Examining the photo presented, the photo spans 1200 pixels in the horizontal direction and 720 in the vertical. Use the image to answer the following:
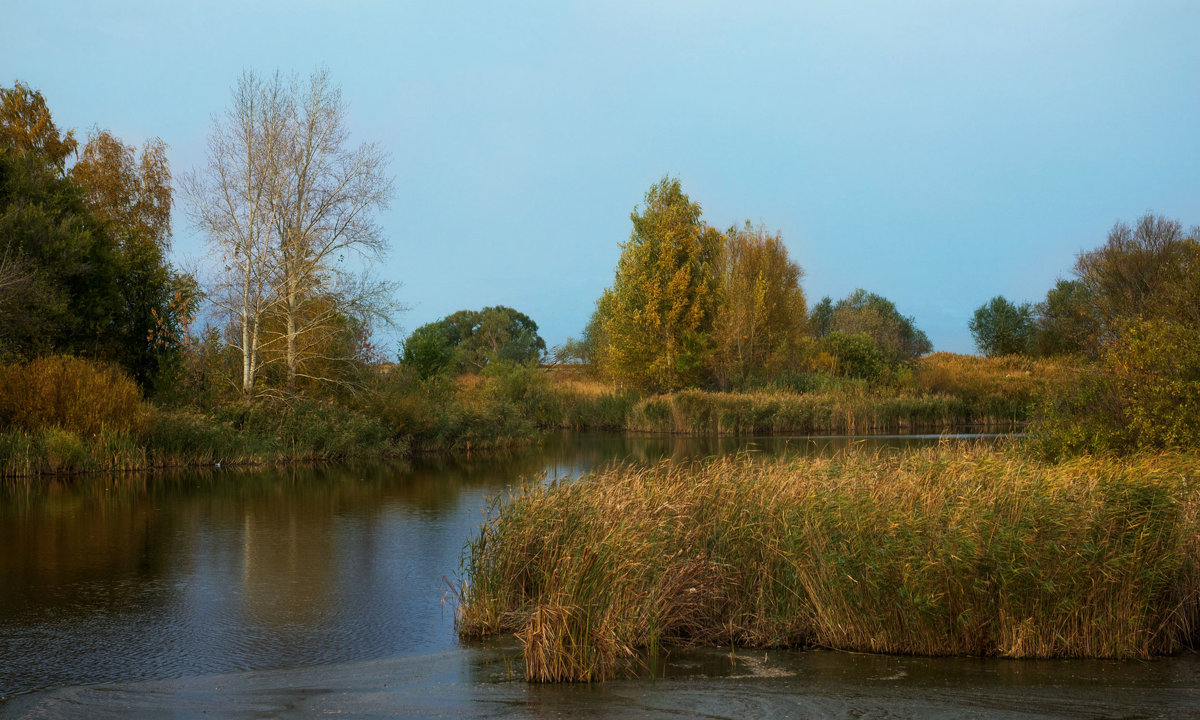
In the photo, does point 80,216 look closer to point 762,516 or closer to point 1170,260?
point 762,516

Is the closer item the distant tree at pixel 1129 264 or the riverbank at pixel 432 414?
the riverbank at pixel 432 414

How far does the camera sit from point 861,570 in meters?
7.36

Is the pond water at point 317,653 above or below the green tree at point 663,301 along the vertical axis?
below

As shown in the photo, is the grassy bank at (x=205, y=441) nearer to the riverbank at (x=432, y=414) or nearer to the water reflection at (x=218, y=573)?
the riverbank at (x=432, y=414)

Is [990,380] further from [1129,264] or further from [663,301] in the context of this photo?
[663,301]

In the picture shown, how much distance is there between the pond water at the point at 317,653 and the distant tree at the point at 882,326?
42.2 m

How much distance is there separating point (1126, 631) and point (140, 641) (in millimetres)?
8152

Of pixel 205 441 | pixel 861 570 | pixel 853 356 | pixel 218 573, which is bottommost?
pixel 218 573

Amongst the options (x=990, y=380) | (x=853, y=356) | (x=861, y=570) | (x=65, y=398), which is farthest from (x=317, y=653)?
(x=853, y=356)

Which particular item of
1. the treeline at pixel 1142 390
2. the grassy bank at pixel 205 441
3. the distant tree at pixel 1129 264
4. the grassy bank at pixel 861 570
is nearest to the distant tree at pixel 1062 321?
the distant tree at pixel 1129 264

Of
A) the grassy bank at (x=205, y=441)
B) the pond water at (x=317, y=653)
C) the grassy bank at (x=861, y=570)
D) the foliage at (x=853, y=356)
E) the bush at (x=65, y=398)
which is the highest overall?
the foliage at (x=853, y=356)

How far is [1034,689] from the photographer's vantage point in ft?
20.6

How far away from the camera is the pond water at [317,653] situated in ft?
19.9

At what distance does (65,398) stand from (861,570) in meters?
20.1
